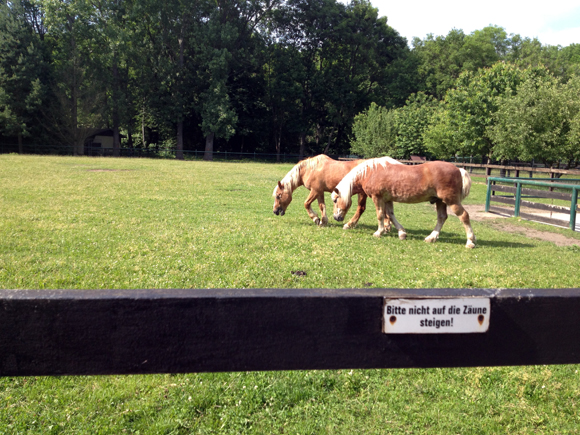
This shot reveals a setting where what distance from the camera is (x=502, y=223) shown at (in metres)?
14.3

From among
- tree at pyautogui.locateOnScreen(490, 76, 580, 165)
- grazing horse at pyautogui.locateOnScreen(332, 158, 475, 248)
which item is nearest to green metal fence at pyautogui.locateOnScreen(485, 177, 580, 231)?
grazing horse at pyautogui.locateOnScreen(332, 158, 475, 248)

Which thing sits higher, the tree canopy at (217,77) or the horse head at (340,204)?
the tree canopy at (217,77)

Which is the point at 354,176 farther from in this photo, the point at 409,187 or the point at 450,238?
the point at 450,238

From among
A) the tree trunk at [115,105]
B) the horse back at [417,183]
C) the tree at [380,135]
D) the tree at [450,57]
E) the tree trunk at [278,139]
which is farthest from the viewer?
the tree at [450,57]

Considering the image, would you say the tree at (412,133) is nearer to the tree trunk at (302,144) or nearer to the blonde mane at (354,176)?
the tree trunk at (302,144)

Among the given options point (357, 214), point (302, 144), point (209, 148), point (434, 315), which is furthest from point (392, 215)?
point (302, 144)

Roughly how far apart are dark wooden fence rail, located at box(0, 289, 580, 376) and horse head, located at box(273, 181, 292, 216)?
10390 millimetres

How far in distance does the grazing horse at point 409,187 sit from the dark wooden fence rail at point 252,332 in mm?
8046

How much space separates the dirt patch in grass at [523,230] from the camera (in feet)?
36.8

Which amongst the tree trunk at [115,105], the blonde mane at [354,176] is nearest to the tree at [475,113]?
the blonde mane at [354,176]

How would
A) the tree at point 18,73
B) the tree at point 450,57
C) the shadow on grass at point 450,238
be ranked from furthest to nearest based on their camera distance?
the tree at point 450,57
the tree at point 18,73
the shadow on grass at point 450,238

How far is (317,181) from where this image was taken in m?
12.1

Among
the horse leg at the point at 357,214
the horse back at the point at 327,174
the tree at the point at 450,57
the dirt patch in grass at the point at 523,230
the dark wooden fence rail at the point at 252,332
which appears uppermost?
the tree at the point at 450,57

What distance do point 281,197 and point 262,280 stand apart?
20.3ft
